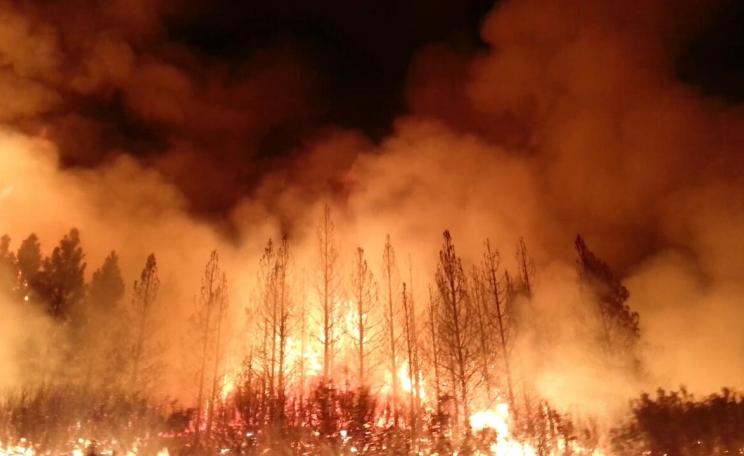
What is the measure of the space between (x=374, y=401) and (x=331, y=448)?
2.09 metres

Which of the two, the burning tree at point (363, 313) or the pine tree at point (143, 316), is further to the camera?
the pine tree at point (143, 316)

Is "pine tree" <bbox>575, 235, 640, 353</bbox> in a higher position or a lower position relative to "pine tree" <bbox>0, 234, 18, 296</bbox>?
lower

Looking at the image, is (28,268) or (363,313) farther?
(28,268)

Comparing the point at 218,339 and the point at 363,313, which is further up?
the point at 363,313

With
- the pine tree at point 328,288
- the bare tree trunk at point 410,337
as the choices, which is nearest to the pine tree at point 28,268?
the pine tree at point 328,288

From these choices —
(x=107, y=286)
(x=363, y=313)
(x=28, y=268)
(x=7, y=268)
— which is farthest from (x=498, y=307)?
(x=7, y=268)

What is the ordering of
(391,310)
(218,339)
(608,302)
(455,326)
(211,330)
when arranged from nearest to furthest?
(455,326)
(608,302)
(391,310)
(218,339)
(211,330)

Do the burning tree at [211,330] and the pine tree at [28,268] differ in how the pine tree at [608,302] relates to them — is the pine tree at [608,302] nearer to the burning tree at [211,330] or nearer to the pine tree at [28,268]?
the burning tree at [211,330]

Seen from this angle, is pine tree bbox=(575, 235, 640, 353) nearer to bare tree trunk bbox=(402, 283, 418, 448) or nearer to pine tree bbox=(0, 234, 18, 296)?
bare tree trunk bbox=(402, 283, 418, 448)

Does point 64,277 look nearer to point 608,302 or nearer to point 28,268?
point 28,268

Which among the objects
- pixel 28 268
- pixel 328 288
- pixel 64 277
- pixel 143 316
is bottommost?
pixel 143 316

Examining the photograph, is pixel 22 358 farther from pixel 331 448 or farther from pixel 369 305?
pixel 331 448

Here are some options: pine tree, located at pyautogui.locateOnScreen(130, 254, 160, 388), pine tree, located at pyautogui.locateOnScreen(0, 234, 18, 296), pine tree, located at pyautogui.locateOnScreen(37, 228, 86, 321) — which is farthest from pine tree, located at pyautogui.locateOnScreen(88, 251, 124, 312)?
pine tree, located at pyautogui.locateOnScreen(0, 234, 18, 296)

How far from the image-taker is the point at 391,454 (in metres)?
11.3
